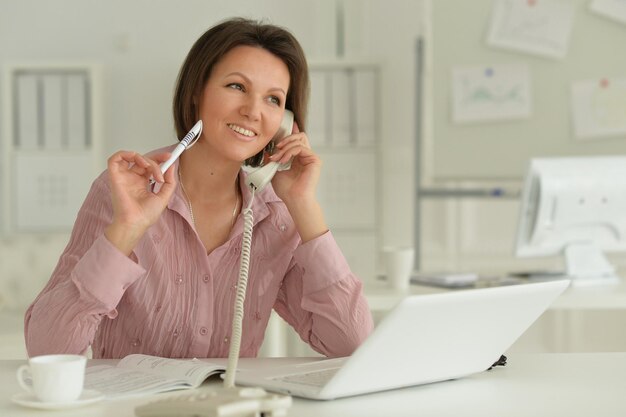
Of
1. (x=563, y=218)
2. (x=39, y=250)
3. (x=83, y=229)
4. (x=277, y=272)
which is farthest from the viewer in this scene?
(x=39, y=250)

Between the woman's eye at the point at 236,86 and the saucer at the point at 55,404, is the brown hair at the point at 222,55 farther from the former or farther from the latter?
A: the saucer at the point at 55,404

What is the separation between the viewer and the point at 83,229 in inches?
62.3

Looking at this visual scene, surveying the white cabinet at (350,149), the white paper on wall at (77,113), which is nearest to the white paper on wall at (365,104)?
the white cabinet at (350,149)

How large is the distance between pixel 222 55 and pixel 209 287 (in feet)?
1.44

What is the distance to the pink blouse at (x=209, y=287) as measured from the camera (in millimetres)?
1608

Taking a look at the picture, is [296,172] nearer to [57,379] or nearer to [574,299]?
[57,379]

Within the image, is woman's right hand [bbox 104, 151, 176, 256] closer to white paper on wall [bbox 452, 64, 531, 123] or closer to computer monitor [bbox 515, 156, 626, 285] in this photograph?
computer monitor [bbox 515, 156, 626, 285]

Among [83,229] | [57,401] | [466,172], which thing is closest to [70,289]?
[83,229]

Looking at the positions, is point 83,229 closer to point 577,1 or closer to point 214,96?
point 214,96

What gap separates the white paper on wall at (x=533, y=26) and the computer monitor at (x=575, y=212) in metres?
1.03

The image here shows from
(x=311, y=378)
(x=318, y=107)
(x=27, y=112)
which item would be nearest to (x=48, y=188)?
(x=27, y=112)

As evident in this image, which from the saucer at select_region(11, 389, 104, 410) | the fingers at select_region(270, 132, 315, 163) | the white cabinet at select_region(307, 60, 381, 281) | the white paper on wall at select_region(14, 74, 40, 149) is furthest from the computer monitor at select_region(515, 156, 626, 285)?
the white paper on wall at select_region(14, 74, 40, 149)

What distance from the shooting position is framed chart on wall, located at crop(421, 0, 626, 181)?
3891mm

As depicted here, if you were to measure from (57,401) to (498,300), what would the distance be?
1.86 feet
